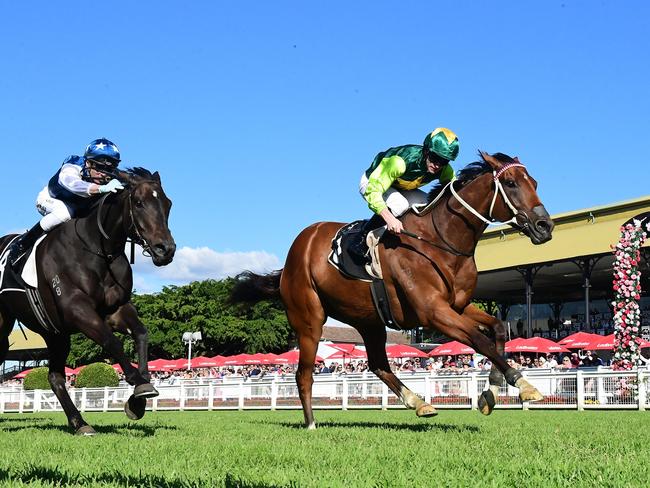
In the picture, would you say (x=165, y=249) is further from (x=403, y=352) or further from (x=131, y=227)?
(x=403, y=352)

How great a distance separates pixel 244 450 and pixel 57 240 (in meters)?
3.74

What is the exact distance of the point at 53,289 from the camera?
8.11 meters

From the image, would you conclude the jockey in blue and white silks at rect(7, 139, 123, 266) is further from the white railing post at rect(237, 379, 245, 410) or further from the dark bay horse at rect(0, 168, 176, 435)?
the white railing post at rect(237, 379, 245, 410)

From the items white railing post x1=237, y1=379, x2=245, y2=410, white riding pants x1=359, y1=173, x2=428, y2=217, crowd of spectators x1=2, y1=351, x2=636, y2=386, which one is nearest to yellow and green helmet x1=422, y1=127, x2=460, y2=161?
white riding pants x1=359, y1=173, x2=428, y2=217

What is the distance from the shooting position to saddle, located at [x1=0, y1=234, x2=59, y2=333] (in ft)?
27.4

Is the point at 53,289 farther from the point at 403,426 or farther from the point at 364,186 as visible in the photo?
the point at 403,426

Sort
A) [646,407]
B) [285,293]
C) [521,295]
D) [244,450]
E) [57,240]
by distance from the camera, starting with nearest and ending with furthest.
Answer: [244,450], [57,240], [285,293], [646,407], [521,295]

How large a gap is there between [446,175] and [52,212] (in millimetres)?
4256

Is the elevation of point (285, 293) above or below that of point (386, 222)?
below

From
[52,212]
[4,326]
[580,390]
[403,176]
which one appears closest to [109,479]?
[52,212]

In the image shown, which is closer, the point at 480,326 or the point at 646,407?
the point at 480,326

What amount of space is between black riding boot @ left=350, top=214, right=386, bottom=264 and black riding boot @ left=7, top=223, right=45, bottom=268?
3.41 m

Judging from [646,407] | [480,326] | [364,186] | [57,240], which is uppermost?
[364,186]

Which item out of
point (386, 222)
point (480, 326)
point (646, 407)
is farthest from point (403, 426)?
point (646, 407)
